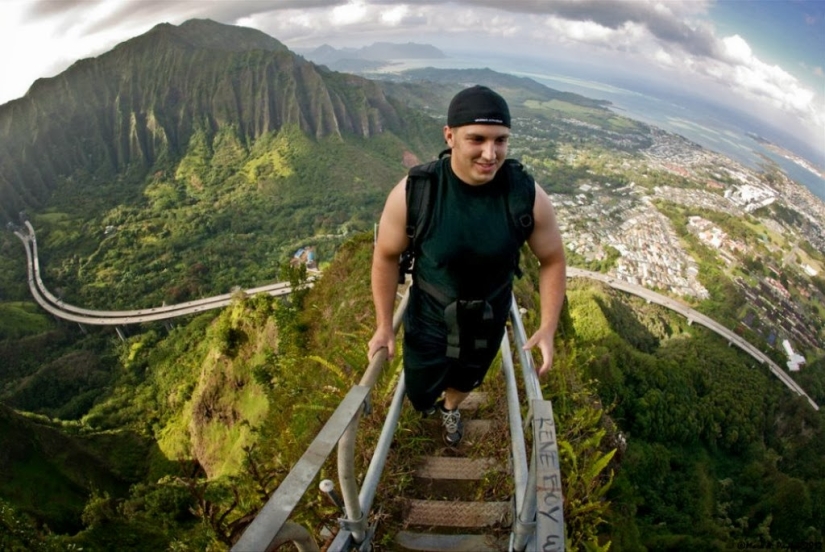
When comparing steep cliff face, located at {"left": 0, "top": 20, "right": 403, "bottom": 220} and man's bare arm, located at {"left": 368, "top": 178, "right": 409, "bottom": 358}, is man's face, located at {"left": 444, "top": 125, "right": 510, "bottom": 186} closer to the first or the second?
man's bare arm, located at {"left": 368, "top": 178, "right": 409, "bottom": 358}

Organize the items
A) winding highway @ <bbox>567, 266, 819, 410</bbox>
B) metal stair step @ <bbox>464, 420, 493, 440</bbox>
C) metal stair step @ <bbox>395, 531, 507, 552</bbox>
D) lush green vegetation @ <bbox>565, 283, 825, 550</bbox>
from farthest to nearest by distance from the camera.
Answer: winding highway @ <bbox>567, 266, 819, 410</bbox> < lush green vegetation @ <bbox>565, 283, 825, 550</bbox> < metal stair step @ <bbox>464, 420, 493, 440</bbox> < metal stair step @ <bbox>395, 531, 507, 552</bbox>

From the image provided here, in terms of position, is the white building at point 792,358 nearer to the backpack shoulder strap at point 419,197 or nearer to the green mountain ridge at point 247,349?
the green mountain ridge at point 247,349

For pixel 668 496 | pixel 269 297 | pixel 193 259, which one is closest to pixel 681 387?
pixel 668 496

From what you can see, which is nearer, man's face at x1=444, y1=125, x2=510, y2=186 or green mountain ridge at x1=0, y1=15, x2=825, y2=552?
man's face at x1=444, y1=125, x2=510, y2=186

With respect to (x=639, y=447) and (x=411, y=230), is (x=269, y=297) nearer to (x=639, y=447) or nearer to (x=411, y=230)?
(x=411, y=230)

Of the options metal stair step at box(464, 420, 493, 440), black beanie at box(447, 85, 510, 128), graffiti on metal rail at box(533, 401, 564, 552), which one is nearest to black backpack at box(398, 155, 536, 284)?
black beanie at box(447, 85, 510, 128)

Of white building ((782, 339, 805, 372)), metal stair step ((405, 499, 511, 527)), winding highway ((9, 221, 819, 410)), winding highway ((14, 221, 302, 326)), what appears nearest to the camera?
metal stair step ((405, 499, 511, 527))

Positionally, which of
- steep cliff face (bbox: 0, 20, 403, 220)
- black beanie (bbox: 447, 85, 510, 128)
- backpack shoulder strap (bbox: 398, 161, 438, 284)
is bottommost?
backpack shoulder strap (bbox: 398, 161, 438, 284)

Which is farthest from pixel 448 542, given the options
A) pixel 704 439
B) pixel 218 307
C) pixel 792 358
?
pixel 792 358
